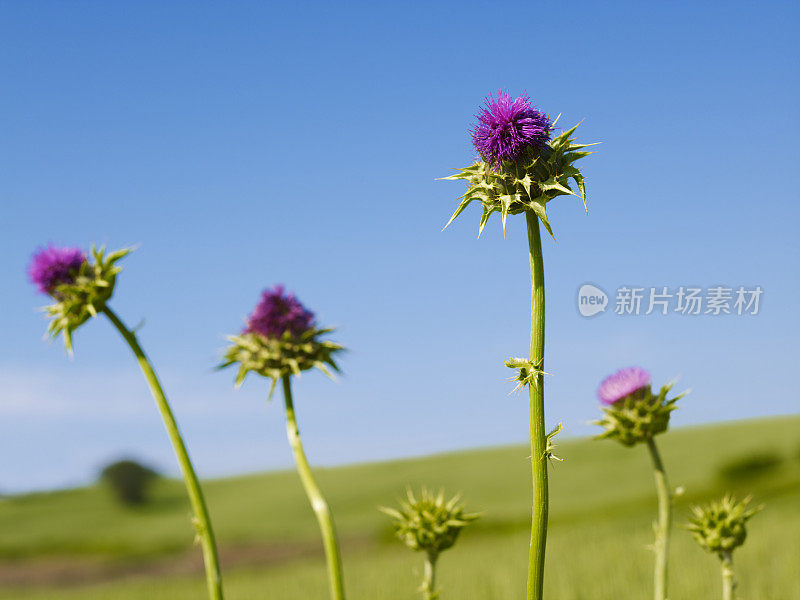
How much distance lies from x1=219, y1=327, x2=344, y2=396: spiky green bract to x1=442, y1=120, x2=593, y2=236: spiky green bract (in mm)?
2111

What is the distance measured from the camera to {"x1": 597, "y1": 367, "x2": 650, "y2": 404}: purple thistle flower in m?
7.70

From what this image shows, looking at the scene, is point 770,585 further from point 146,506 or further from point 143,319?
point 146,506

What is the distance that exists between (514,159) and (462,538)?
38815mm

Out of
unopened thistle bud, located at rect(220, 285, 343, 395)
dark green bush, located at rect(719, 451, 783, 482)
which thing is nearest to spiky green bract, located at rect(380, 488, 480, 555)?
unopened thistle bud, located at rect(220, 285, 343, 395)

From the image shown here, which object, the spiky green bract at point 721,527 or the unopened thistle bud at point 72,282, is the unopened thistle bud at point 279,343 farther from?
the spiky green bract at point 721,527

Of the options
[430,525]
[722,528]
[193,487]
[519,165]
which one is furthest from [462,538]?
[519,165]

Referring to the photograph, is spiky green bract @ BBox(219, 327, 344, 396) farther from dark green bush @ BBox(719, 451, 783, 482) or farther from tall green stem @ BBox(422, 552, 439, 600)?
dark green bush @ BBox(719, 451, 783, 482)

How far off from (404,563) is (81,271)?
74.6ft

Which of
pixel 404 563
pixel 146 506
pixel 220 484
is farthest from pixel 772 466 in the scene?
pixel 146 506

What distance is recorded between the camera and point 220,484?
63.8 meters

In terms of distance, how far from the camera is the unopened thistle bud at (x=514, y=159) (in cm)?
516

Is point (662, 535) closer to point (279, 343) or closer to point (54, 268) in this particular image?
point (279, 343)

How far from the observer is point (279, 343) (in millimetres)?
6602

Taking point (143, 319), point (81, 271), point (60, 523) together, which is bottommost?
point (60, 523)
